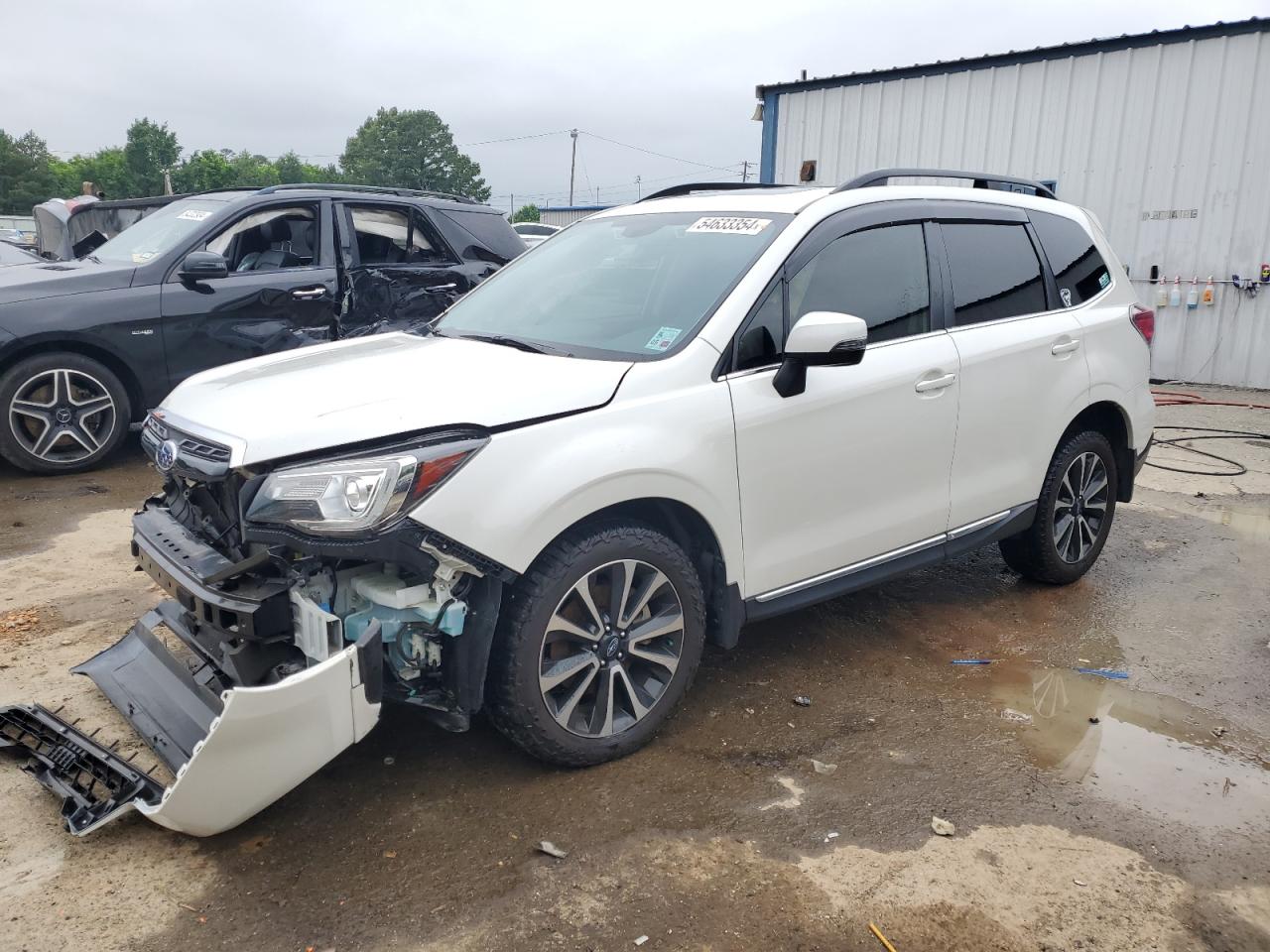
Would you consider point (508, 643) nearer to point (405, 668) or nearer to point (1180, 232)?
point (405, 668)

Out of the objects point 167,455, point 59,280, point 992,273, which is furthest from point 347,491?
point 59,280

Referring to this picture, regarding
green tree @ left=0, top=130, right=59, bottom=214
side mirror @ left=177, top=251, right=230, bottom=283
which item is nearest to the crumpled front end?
side mirror @ left=177, top=251, right=230, bottom=283

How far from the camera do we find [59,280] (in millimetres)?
6242

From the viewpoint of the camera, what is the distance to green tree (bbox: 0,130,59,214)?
273 feet

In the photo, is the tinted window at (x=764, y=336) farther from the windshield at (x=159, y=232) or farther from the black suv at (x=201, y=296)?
the windshield at (x=159, y=232)

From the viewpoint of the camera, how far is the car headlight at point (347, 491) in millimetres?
2529

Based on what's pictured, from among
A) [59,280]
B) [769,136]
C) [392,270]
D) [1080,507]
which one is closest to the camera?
[1080,507]

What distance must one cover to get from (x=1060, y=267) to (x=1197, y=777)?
7.88 ft

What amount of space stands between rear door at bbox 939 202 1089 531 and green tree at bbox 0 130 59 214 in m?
95.1

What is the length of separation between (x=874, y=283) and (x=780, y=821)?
6.68 feet

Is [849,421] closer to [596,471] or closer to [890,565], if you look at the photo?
[890,565]

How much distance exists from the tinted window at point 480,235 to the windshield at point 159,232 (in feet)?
5.45

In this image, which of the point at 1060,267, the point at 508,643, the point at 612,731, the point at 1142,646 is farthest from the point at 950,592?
the point at 508,643

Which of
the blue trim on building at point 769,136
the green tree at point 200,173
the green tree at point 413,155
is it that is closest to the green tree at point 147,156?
the green tree at point 200,173
